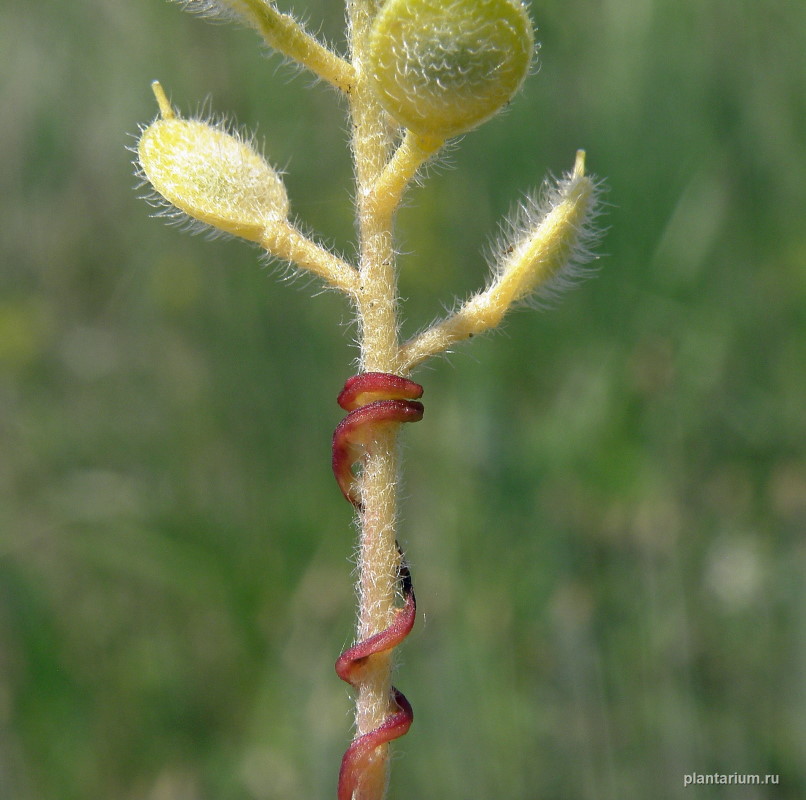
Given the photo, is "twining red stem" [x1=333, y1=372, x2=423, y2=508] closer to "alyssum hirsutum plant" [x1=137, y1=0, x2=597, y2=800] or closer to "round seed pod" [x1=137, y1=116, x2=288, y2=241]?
"alyssum hirsutum plant" [x1=137, y1=0, x2=597, y2=800]

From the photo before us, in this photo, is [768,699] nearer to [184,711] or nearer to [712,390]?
[712,390]

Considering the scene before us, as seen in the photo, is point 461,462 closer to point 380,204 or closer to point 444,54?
point 380,204

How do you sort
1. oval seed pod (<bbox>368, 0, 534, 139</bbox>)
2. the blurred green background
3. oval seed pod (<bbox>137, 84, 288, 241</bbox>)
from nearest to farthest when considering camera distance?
oval seed pod (<bbox>368, 0, 534, 139</bbox>)
oval seed pod (<bbox>137, 84, 288, 241</bbox>)
the blurred green background

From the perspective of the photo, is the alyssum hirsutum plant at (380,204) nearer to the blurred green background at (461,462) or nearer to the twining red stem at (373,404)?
the twining red stem at (373,404)

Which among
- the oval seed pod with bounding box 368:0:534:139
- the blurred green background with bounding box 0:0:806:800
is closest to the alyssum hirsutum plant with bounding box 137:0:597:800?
the oval seed pod with bounding box 368:0:534:139

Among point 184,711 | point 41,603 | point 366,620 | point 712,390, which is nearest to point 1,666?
point 41,603

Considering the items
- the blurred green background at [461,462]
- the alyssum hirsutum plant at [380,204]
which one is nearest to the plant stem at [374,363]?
the alyssum hirsutum plant at [380,204]
